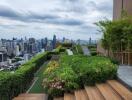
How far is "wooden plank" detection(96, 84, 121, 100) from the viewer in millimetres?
8445

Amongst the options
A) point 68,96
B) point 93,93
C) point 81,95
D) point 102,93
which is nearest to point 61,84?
point 68,96

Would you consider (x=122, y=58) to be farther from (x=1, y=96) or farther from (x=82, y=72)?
(x=1, y=96)

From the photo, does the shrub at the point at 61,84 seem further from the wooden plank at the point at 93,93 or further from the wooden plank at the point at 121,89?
the wooden plank at the point at 121,89

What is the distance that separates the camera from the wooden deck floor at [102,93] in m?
8.47

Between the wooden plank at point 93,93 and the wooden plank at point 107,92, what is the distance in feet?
0.37

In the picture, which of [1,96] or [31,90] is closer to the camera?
[1,96]

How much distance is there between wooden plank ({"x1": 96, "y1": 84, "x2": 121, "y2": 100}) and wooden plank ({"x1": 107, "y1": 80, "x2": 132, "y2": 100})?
0.11m

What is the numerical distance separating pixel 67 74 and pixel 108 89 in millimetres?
2242

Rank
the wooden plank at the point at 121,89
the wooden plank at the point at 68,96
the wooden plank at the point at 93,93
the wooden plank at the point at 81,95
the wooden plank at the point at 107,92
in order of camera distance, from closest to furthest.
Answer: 1. the wooden plank at the point at 121,89
2. the wooden plank at the point at 107,92
3. the wooden plank at the point at 93,93
4. the wooden plank at the point at 81,95
5. the wooden plank at the point at 68,96

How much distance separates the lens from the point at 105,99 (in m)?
8.43

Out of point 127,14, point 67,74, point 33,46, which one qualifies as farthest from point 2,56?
point 67,74

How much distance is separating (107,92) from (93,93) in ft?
1.49

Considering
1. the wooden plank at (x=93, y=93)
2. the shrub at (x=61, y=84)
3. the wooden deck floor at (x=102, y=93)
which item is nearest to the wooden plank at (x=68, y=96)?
the wooden deck floor at (x=102, y=93)

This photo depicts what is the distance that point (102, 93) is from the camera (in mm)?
9062
